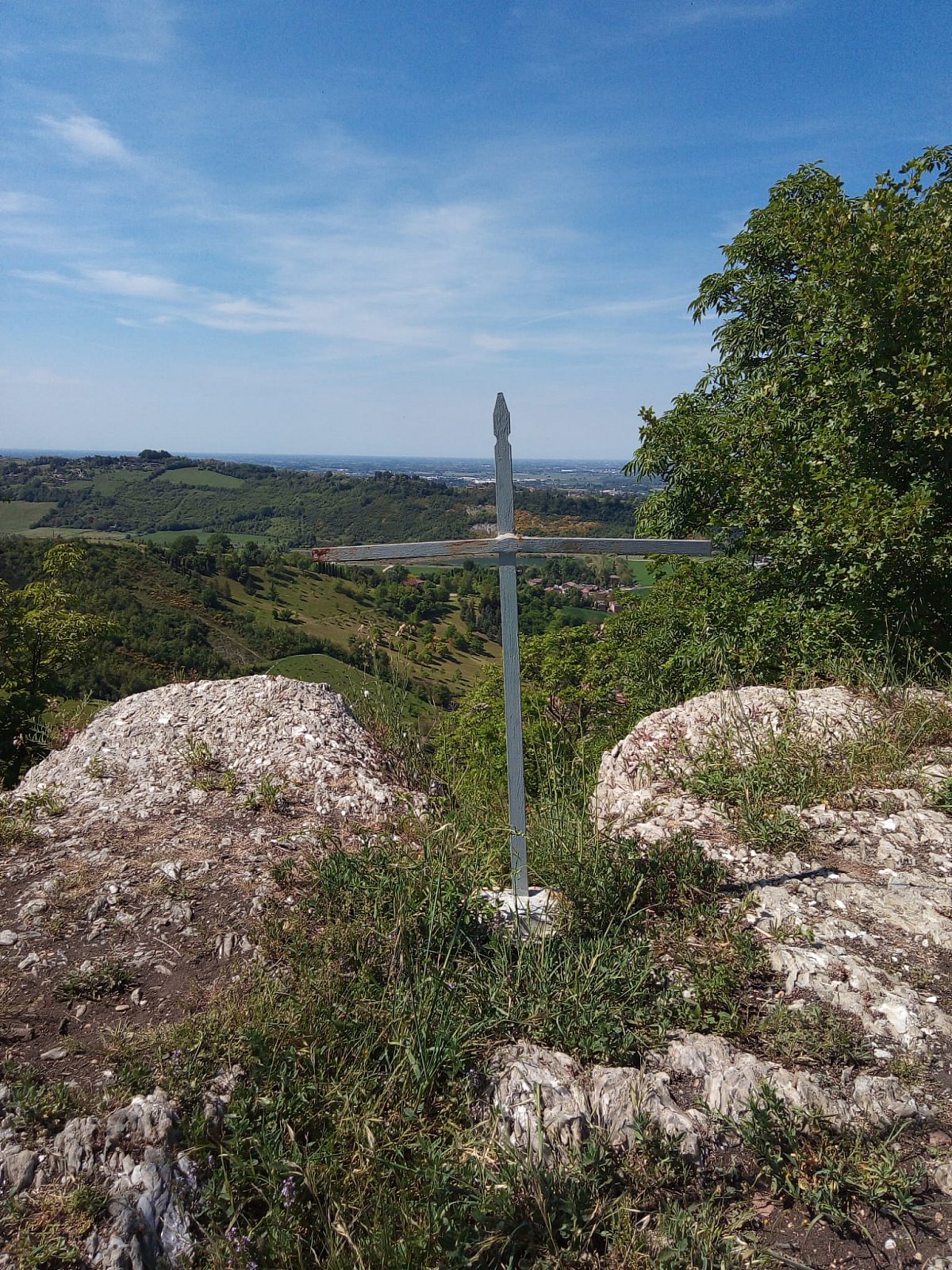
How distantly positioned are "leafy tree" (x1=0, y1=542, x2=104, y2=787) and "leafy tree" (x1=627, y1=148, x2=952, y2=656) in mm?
8075

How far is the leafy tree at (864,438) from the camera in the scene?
4957 mm

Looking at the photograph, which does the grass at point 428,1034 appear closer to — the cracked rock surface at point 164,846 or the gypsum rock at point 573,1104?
the gypsum rock at point 573,1104

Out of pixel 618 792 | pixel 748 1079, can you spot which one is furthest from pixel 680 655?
pixel 748 1079

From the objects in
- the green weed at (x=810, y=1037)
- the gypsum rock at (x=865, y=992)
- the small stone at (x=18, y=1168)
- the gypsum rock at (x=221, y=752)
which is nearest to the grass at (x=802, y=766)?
the gypsum rock at (x=865, y=992)

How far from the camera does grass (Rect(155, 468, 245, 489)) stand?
85.1 meters

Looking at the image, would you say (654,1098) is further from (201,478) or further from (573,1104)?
(201,478)

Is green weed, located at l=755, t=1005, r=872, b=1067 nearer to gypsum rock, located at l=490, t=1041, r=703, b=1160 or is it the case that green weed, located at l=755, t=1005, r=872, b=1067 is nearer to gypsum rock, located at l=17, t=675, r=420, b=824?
gypsum rock, located at l=490, t=1041, r=703, b=1160

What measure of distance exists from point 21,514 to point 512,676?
Result: 293 feet

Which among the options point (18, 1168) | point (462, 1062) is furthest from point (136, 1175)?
point (462, 1062)

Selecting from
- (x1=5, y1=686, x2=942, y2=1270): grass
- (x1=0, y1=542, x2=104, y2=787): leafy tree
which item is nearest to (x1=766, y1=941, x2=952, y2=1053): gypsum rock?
(x1=5, y1=686, x2=942, y2=1270): grass

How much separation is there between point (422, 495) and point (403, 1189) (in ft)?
70.9

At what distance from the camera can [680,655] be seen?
23.4 ft

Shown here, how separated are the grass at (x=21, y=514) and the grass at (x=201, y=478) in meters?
13.5

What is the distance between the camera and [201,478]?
9006 cm
